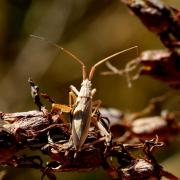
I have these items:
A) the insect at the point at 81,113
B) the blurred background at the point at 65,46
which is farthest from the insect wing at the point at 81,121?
the blurred background at the point at 65,46

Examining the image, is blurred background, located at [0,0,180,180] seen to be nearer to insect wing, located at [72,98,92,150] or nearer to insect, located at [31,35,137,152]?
insect, located at [31,35,137,152]

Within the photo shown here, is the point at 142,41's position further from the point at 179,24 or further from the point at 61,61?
the point at 179,24

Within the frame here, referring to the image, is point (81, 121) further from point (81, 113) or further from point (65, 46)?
point (65, 46)

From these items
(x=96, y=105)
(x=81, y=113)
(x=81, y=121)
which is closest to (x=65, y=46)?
(x=96, y=105)

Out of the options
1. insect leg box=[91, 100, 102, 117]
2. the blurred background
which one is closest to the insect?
insect leg box=[91, 100, 102, 117]

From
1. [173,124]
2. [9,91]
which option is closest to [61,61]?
[9,91]

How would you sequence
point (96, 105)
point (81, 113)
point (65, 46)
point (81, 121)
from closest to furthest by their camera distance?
point (81, 121), point (81, 113), point (96, 105), point (65, 46)

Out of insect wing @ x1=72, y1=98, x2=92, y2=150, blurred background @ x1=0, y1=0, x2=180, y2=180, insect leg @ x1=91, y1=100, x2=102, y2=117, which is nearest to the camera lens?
insect wing @ x1=72, y1=98, x2=92, y2=150

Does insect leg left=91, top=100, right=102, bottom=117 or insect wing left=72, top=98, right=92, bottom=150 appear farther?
insect leg left=91, top=100, right=102, bottom=117

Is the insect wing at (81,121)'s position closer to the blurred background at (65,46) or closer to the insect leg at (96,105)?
the insect leg at (96,105)
